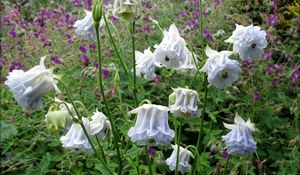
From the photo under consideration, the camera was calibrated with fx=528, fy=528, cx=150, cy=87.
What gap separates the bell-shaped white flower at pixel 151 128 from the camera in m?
1.40

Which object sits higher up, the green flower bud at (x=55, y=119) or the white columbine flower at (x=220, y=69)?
the white columbine flower at (x=220, y=69)

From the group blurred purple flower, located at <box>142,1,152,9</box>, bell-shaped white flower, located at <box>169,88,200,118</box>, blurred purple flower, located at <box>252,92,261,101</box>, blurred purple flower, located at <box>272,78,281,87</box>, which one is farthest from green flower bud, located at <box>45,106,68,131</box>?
blurred purple flower, located at <box>142,1,152,9</box>

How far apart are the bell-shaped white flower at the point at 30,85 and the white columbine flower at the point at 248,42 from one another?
524mm

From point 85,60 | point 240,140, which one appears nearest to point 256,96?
point 85,60

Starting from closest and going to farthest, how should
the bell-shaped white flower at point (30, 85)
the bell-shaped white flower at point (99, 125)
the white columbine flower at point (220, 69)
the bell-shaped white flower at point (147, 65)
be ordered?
the bell-shaped white flower at point (30, 85) → the white columbine flower at point (220, 69) → the bell-shaped white flower at point (99, 125) → the bell-shaped white flower at point (147, 65)

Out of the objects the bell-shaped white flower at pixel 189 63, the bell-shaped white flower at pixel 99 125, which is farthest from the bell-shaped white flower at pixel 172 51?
the bell-shaped white flower at pixel 99 125

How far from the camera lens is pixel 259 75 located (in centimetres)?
321

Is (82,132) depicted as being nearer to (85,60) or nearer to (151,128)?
(151,128)

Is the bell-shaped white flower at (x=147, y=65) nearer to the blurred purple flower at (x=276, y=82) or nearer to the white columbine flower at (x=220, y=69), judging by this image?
the white columbine flower at (x=220, y=69)

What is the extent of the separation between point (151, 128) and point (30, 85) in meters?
0.33

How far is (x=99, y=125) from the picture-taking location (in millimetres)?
1545

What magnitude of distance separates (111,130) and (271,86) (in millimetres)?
1765

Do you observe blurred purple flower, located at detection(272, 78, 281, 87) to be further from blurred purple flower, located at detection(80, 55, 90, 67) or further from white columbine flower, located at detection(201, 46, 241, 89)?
white columbine flower, located at detection(201, 46, 241, 89)

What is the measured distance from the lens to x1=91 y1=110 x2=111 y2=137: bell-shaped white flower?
154 cm
